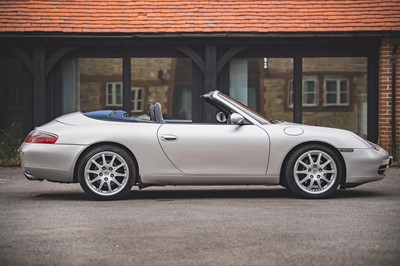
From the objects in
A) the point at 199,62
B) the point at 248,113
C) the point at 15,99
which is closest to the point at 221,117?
the point at 248,113

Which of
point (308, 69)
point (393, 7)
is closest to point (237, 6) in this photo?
point (308, 69)

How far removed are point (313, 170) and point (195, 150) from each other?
137 cm

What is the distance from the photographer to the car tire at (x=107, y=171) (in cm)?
1017

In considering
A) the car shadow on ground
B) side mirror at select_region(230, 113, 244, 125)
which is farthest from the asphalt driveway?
side mirror at select_region(230, 113, 244, 125)

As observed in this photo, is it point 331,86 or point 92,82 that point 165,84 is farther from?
point 331,86

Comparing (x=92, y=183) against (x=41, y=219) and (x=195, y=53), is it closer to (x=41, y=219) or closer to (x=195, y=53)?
(x=41, y=219)

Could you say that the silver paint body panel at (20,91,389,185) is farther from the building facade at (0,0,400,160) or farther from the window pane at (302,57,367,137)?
the window pane at (302,57,367,137)

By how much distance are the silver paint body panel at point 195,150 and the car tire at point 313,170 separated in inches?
3.9

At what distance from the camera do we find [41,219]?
8.63 meters

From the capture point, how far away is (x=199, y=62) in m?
18.9

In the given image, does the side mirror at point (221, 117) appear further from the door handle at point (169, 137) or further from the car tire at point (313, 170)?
the car tire at point (313, 170)

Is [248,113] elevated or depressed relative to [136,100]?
depressed

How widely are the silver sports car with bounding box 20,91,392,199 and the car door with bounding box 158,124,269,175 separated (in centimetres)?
1

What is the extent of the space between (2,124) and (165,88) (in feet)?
11.9
